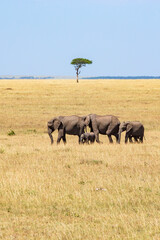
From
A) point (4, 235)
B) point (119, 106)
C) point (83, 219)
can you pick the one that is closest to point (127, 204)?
point (83, 219)

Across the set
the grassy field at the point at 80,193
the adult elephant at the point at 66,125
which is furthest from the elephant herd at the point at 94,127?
the grassy field at the point at 80,193

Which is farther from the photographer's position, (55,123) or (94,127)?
(94,127)

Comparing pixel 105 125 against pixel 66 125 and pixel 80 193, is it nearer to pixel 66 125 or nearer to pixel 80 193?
pixel 66 125

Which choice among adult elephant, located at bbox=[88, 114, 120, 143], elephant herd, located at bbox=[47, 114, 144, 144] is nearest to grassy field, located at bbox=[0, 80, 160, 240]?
elephant herd, located at bbox=[47, 114, 144, 144]

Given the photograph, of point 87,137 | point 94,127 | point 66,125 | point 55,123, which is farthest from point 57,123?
point 94,127

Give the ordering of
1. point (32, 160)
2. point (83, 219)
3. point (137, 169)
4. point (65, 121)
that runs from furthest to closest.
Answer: point (65, 121) → point (32, 160) → point (137, 169) → point (83, 219)

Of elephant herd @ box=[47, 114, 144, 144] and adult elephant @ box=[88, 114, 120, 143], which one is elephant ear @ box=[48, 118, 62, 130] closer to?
elephant herd @ box=[47, 114, 144, 144]

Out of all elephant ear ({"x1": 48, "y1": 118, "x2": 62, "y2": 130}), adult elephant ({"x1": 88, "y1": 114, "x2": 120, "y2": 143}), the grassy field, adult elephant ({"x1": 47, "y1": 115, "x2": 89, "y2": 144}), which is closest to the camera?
the grassy field

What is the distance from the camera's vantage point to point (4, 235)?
7.87 meters

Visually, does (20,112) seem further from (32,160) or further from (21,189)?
(21,189)

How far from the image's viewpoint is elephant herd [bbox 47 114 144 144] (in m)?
24.6

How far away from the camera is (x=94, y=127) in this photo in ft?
82.5

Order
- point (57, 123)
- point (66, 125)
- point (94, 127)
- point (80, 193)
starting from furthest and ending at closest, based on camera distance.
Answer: point (94, 127) → point (66, 125) → point (57, 123) → point (80, 193)

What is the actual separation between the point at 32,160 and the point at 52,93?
54591 mm
